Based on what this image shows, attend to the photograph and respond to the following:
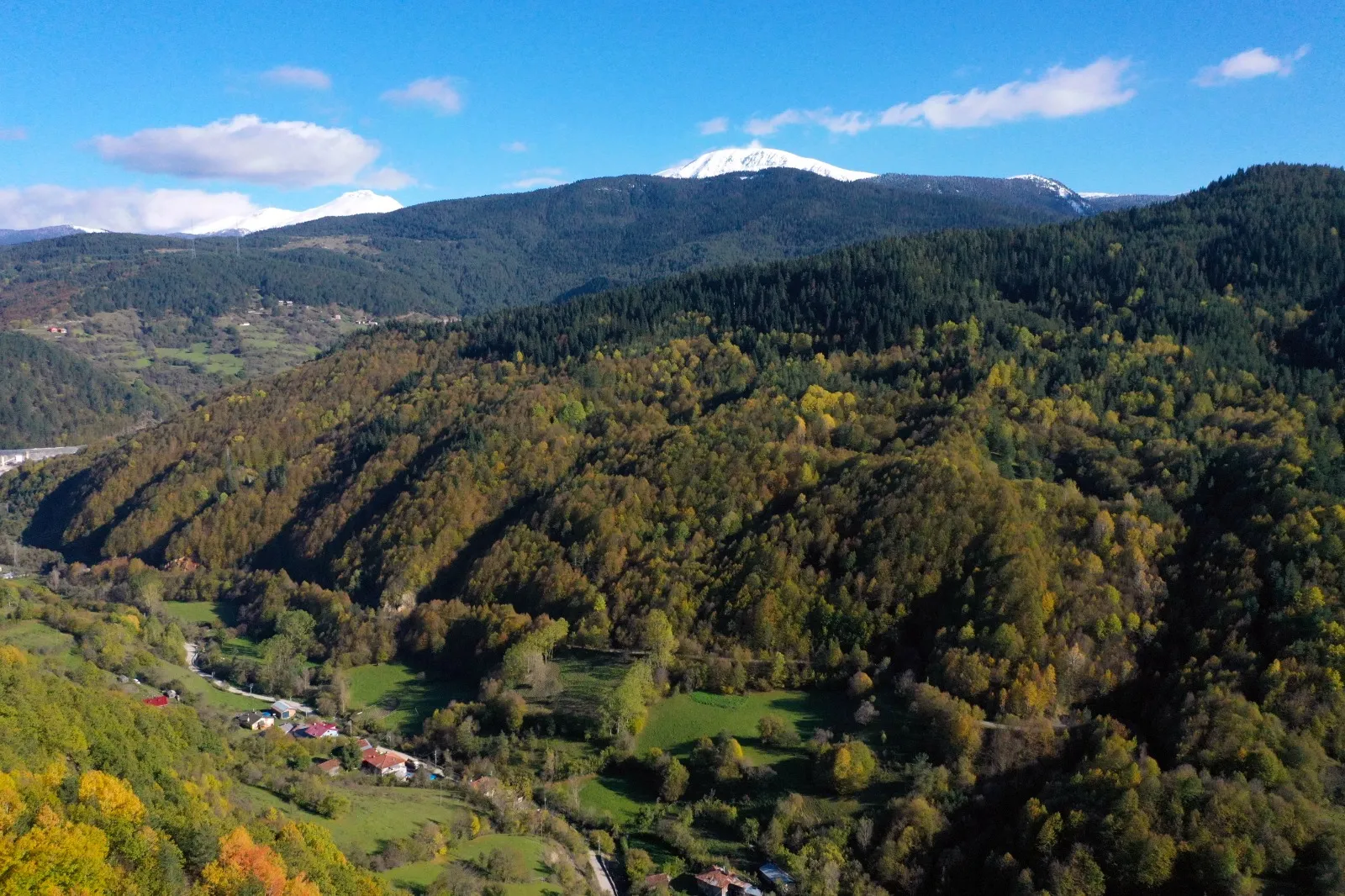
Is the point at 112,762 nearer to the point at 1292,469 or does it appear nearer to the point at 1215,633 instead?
the point at 1215,633

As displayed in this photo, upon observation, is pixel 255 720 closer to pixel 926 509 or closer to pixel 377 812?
pixel 377 812

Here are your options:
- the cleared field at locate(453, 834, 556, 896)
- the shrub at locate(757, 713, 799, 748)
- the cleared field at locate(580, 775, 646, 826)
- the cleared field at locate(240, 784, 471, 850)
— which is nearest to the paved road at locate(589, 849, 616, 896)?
the cleared field at locate(453, 834, 556, 896)

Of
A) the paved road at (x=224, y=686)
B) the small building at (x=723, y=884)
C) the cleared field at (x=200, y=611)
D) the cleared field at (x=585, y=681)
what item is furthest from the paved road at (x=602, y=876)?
the cleared field at (x=200, y=611)

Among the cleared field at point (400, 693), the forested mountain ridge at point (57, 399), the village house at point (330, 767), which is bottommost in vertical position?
the cleared field at point (400, 693)

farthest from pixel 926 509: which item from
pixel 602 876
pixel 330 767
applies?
pixel 330 767

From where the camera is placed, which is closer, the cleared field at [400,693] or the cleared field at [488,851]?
the cleared field at [488,851]

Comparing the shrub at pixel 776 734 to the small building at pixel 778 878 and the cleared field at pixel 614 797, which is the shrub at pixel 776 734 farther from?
the small building at pixel 778 878

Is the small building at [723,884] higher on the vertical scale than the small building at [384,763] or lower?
lower
